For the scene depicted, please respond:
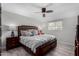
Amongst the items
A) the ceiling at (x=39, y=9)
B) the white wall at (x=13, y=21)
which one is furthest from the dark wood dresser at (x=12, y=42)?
the ceiling at (x=39, y=9)

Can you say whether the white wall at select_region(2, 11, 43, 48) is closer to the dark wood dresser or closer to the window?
the dark wood dresser

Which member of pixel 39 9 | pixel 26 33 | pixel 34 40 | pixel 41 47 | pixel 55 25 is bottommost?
pixel 41 47

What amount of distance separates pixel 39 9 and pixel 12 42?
34.2 inches

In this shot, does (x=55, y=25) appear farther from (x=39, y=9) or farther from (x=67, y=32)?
(x=39, y=9)

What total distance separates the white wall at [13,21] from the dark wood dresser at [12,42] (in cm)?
7

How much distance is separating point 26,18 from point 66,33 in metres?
0.86

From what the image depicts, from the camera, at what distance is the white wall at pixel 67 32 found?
1859 mm

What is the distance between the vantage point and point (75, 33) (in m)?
1.89

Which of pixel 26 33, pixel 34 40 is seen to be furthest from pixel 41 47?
pixel 26 33

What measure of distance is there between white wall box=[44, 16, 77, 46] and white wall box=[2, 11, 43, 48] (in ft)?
1.00

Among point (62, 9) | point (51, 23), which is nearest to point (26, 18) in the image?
point (51, 23)

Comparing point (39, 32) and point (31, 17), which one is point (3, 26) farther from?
point (39, 32)

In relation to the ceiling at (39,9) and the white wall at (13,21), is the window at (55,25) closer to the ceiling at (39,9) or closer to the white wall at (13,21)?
the ceiling at (39,9)

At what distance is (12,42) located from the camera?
1962mm
